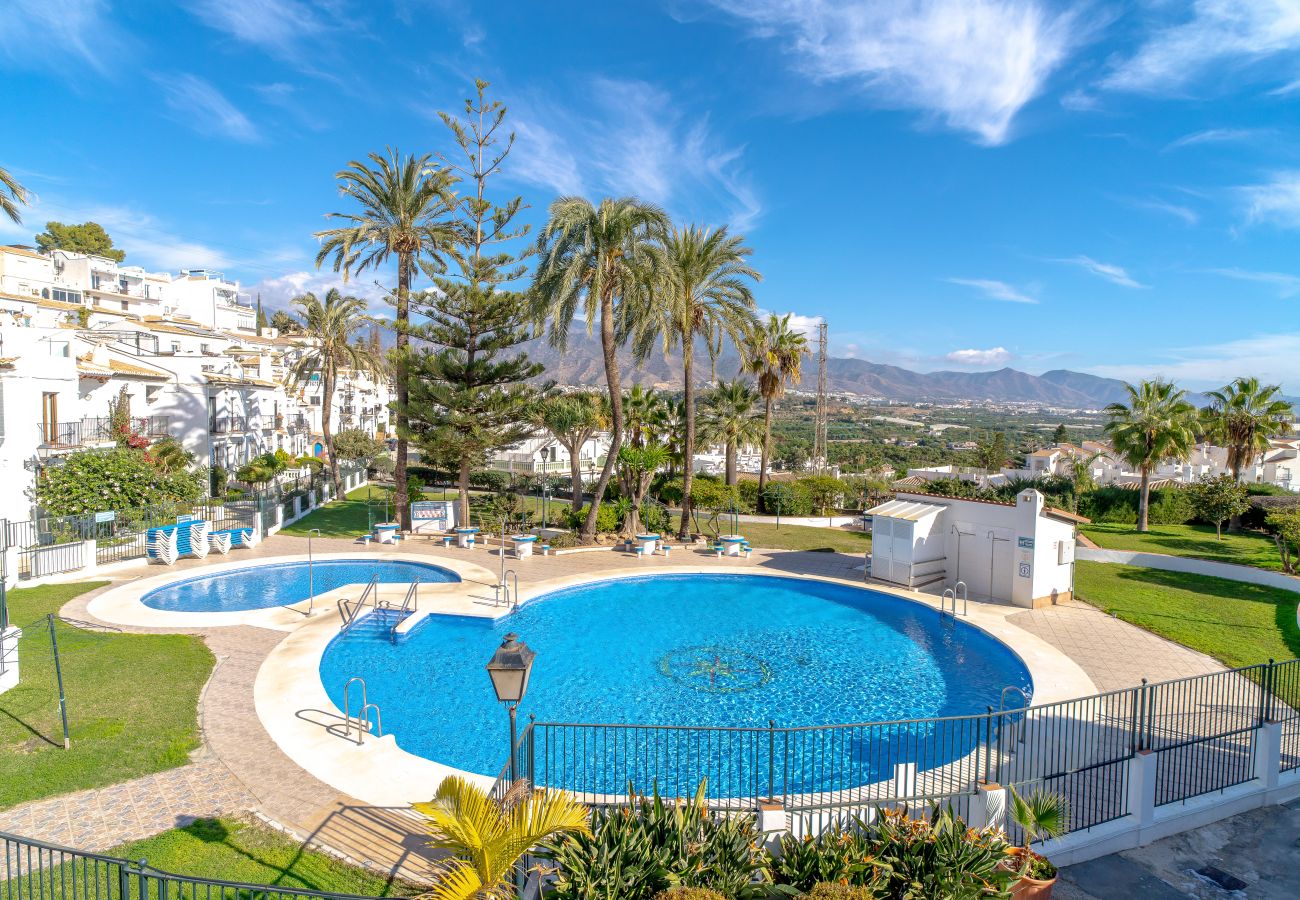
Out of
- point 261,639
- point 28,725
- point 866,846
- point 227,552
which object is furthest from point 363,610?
point 866,846

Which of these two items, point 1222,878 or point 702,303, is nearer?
point 1222,878

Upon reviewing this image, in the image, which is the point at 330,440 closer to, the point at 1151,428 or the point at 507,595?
the point at 507,595

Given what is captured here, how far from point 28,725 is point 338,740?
12.1ft

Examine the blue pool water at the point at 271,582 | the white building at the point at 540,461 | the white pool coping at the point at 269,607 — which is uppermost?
the white building at the point at 540,461

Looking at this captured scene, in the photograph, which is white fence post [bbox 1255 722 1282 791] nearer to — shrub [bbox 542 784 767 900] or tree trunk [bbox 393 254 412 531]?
shrub [bbox 542 784 767 900]

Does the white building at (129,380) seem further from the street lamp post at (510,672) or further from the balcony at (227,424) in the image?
the street lamp post at (510,672)

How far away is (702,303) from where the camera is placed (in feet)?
67.7

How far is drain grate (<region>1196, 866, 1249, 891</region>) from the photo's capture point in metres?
5.77

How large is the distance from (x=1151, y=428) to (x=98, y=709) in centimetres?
3084

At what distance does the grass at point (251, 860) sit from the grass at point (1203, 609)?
43.0ft

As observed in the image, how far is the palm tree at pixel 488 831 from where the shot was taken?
427 centimetres

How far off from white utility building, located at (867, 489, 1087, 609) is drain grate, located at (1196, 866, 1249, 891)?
9.19 metres

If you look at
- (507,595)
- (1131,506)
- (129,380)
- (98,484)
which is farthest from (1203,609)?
(129,380)

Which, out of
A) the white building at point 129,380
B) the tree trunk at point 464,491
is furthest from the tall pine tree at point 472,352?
the white building at point 129,380
